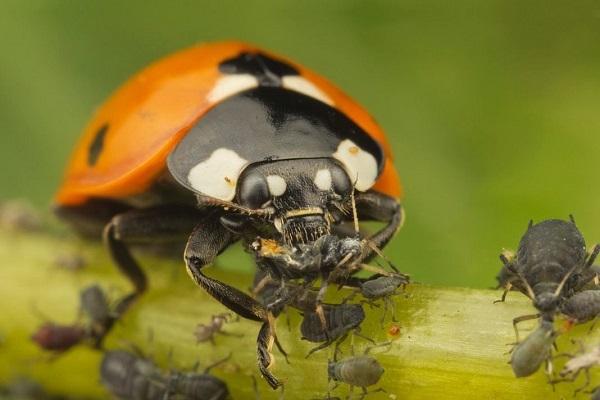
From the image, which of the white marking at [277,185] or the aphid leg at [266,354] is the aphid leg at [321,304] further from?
the white marking at [277,185]

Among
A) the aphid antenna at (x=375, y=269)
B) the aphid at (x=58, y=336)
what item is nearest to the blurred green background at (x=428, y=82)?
the aphid antenna at (x=375, y=269)

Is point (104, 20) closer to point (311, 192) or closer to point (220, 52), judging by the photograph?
point (220, 52)

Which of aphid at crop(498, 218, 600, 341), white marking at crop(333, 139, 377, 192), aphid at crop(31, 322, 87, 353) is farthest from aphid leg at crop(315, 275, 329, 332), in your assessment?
aphid at crop(31, 322, 87, 353)

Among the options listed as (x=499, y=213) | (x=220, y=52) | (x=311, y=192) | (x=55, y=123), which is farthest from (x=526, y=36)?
(x=55, y=123)

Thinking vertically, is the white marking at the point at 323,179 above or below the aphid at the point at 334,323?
above

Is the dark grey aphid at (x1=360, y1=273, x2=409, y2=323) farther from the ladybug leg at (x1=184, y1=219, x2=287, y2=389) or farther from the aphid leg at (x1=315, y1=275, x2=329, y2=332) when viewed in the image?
the ladybug leg at (x1=184, y1=219, x2=287, y2=389)

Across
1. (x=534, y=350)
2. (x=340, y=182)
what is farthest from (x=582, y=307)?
(x=340, y=182)

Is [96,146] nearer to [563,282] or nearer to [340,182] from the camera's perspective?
[340,182]
